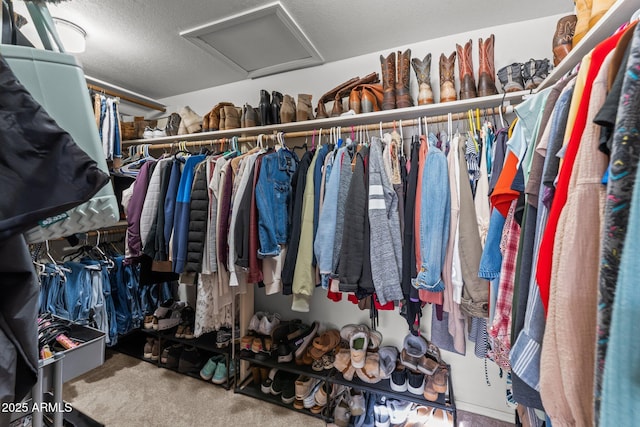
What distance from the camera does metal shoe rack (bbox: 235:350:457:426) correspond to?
4.50 ft

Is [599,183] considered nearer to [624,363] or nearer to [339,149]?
[624,363]

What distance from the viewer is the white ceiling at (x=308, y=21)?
4.40 feet

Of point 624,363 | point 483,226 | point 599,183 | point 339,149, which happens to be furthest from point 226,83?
point 624,363

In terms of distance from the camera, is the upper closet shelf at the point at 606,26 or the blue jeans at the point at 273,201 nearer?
the upper closet shelf at the point at 606,26

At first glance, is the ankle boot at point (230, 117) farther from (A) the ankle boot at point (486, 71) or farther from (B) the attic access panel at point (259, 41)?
(A) the ankle boot at point (486, 71)

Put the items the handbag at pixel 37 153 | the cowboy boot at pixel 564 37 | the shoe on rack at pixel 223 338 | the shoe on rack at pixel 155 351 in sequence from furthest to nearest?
the shoe on rack at pixel 155 351 < the shoe on rack at pixel 223 338 < the cowboy boot at pixel 564 37 < the handbag at pixel 37 153

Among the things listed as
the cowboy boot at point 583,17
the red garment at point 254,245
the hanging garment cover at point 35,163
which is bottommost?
the red garment at point 254,245

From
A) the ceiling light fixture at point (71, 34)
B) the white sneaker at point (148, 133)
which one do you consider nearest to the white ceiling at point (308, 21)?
the ceiling light fixture at point (71, 34)

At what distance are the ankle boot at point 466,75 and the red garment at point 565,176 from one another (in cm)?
86

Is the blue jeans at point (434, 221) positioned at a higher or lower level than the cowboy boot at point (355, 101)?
lower

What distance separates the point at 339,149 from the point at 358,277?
0.64 metres

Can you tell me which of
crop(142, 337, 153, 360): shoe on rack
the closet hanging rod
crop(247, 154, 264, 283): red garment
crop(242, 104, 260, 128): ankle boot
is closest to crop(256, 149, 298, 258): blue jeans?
crop(247, 154, 264, 283): red garment

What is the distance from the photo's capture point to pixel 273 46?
1.70 m

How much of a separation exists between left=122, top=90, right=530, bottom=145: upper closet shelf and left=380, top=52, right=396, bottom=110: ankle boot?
0.07 m
